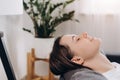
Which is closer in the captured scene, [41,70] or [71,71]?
[71,71]

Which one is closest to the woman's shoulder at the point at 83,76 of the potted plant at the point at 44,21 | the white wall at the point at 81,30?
the potted plant at the point at 44,21

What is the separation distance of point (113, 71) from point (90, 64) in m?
0.15

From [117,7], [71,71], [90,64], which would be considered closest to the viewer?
[71,71]

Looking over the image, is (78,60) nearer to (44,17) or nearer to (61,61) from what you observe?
(61,61)

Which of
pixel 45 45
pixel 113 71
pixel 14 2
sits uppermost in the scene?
pixel 14 2

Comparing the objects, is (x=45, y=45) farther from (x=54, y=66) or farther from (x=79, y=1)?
(x=54, y=66)

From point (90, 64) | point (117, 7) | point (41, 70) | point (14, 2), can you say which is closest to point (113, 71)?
point (90, 64)

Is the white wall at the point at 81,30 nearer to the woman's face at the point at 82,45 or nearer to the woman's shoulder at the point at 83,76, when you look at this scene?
the woman's face at the point at 82,45

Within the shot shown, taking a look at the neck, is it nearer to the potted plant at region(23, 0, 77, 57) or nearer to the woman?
the woman

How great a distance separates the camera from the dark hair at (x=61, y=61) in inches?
53.7

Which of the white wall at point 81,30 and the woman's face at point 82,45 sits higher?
the woman's face at point 82,45

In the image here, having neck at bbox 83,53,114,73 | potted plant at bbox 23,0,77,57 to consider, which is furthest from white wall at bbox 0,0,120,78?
neck at bbox 83,53,114,73

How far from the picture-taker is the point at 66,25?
269 centimetres

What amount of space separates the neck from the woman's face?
32 millimetres
